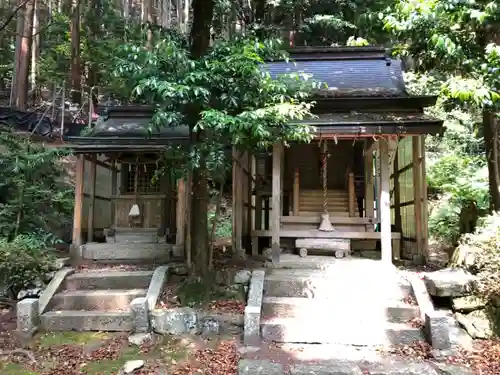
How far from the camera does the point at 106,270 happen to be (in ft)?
26.6

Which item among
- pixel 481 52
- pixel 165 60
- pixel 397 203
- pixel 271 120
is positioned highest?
pixel 481 52

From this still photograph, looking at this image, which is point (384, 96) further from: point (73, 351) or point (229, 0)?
point (73, 351)

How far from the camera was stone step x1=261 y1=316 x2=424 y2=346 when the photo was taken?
19.2 ft

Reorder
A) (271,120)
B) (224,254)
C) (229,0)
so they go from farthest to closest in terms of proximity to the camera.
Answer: (224,254), (229,0), (271,120)

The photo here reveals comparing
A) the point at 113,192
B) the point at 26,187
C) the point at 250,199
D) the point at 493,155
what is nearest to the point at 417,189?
the point at 493,155

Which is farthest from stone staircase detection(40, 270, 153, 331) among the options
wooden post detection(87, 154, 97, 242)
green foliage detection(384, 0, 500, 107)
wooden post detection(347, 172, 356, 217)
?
green foliage detection(384, 0, 500, 107)

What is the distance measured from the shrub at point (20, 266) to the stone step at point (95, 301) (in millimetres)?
764

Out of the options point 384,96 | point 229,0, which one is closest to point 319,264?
point 384,96

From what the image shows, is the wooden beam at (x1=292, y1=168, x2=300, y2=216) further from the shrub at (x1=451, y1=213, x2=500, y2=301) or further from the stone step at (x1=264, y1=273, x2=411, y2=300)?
the shrub at (x1=451, y1=213, x2=500, y2=301)

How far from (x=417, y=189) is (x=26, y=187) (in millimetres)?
8424

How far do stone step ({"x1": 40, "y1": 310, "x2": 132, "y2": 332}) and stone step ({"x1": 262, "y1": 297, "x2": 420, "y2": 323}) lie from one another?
2246 mm

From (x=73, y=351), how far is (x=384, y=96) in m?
7.60

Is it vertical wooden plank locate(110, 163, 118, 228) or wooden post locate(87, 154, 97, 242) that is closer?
wooden post locate(87, 154, 97, 242)

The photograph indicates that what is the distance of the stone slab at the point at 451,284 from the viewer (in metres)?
6.27
